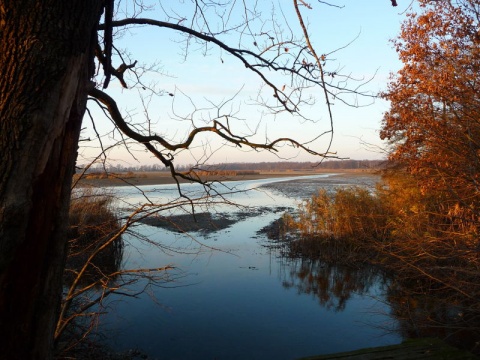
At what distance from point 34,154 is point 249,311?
783cm

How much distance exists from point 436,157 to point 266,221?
1447 centimetres

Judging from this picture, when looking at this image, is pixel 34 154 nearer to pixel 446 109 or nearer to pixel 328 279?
pixel 446 109

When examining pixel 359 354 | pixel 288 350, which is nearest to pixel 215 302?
pixel 288 350

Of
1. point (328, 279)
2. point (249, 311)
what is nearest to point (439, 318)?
point (249, 311)

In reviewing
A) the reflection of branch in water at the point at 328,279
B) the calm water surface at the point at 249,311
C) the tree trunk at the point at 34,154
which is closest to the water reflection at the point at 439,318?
the calm water surface at the point at 249,311

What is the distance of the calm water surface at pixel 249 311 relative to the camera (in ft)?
23.2

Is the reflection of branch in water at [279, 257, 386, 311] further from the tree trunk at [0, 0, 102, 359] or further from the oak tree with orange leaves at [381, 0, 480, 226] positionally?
the tree trunk at [0, 0, 102, 359]

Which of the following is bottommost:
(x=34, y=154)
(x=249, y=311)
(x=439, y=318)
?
(x=249, y=311)

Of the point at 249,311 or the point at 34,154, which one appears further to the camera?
the point at 249,311

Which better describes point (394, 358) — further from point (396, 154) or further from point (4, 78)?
point (396, 154)

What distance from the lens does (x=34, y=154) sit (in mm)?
1483

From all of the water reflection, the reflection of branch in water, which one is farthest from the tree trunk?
the reflection of branch in water

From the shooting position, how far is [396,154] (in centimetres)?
1024

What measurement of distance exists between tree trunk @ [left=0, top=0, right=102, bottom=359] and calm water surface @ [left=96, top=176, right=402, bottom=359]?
128 inches
